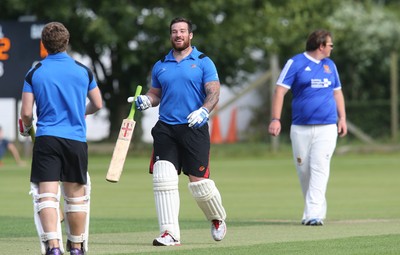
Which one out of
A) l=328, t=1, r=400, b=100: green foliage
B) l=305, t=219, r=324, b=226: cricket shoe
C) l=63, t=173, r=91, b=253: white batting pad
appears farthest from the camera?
l=328, t=1, r=400, b=100: green foliage

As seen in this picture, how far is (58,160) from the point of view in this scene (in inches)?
383

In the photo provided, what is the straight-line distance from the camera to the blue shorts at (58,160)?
31.8 feet

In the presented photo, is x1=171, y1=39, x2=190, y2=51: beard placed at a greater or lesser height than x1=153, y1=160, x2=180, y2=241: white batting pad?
greater

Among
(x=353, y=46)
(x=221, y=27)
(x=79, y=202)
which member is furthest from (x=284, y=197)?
(x=353, y=46)

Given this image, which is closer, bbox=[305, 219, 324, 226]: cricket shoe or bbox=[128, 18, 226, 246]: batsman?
bbox=[128, 18, 226, 246]: batsman

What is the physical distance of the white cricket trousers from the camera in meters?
13.9

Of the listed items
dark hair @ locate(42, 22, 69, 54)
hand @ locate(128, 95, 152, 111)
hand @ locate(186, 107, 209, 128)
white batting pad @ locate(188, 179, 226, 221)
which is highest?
dark hair @ locate(42, 22, 69, 54)

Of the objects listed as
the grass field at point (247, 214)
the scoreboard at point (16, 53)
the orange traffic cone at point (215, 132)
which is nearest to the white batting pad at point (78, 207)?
the grass field at point (247, 214)

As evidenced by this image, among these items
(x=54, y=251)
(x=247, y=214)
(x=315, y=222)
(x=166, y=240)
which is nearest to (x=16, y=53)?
(x=247, y=214)

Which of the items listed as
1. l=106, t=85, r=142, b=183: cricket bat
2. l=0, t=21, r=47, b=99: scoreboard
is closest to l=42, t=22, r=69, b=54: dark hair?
l=106, t=85, r=142, b=183: cricket bat

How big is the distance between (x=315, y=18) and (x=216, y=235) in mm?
25161

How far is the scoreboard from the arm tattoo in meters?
15.5

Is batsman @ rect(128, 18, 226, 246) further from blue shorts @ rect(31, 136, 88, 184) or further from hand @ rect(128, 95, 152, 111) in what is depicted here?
blue shorts @ rect(31, 136, 88, 184)

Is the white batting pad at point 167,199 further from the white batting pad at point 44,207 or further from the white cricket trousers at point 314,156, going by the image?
the white cricket trousers at point 314,156
